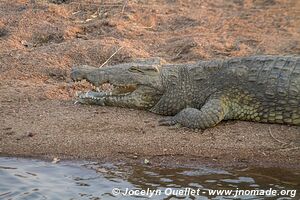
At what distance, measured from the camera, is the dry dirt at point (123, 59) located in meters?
5.59

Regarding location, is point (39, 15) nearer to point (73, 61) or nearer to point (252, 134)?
point (73, 61)

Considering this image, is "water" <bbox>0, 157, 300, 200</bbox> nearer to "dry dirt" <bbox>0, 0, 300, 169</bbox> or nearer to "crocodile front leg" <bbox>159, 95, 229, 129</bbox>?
"dry dirt" <bbox>0, 0, 300, 169</bbox>

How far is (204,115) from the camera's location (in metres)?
5.90

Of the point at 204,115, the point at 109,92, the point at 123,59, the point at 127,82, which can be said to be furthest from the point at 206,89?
the point at 123,59

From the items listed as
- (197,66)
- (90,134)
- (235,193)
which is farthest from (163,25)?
(235,193)

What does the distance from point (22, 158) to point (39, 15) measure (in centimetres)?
454

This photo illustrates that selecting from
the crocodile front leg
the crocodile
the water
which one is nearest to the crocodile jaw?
the crocodile

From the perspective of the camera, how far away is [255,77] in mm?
6098

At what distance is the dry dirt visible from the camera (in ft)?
18.3

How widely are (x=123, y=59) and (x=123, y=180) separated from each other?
3.14 meters

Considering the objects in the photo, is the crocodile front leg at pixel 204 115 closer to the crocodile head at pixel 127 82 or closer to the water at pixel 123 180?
the crocodile head at pixel 127 82

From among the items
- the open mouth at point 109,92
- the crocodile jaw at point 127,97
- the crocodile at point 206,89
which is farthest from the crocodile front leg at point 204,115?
the open mouth at point 109,92

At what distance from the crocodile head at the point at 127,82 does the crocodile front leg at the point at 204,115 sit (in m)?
0.50

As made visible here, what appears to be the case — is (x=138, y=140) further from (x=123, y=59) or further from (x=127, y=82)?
(x=123, y=59)
